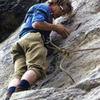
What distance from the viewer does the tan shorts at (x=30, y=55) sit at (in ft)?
6.85

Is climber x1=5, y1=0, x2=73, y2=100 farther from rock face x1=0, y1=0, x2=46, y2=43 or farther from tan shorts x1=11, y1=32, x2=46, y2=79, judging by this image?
rock face x1=0, y1=0, x2=46, y2=43

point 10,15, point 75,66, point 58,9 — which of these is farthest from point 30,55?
point 10,15

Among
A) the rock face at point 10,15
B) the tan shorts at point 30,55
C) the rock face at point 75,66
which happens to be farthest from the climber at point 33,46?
the rock face at point 10,15

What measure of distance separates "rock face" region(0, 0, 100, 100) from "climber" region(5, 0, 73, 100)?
0.83 feet

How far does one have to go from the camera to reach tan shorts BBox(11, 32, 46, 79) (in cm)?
209

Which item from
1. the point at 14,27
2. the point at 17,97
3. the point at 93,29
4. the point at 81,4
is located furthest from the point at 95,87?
the point at 14,27

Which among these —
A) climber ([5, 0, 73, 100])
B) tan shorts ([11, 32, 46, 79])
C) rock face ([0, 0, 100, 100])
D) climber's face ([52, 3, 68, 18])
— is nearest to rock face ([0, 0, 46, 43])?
rock face ([0, 0, 100, 100])

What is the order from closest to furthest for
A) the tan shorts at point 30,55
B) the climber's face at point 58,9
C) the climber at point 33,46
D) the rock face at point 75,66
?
the rock face at point 75,66, the climber at point 33,46, the tan shorts at point 30,55, the climber's face at point 58,9

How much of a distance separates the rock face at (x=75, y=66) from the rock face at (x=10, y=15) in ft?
5.07

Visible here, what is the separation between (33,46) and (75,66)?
723 millimetres

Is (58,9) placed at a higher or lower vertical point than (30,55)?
higher

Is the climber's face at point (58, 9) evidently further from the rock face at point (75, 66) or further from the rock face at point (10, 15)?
the rock face at point (10, 15)

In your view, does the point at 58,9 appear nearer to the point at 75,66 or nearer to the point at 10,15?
the point at 75,66

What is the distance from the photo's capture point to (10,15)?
193 inches
